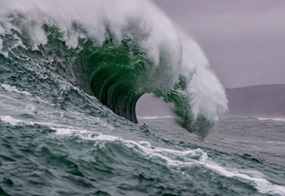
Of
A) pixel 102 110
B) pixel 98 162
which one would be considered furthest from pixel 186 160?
pixel 102 110

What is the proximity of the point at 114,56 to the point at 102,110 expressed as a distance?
278 inches

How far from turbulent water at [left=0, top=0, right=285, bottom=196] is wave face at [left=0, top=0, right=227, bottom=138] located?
6 cm

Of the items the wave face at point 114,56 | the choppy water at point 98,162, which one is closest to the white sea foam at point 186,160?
the choppy water at point 98,162

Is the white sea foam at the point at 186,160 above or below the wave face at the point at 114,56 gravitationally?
below

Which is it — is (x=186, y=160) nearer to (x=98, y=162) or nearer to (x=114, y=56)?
(x=98, y=162)

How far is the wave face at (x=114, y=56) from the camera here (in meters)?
20.0

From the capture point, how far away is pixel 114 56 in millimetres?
23797

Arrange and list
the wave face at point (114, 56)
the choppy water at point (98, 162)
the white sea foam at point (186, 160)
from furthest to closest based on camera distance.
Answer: the wave face at point (114, 56) → the white sea foam at point (186, 160) → the choppy water at point (98, 162)

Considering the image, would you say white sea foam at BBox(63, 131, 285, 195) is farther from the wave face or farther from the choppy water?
the wave face

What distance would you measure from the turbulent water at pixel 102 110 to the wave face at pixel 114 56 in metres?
0.06

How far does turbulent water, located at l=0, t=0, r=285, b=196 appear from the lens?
31.7 feet

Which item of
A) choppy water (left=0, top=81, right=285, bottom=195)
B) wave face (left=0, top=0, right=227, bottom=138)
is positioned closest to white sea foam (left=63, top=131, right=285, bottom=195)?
choppy water (left=0, top=81, right=285, bottom=195)

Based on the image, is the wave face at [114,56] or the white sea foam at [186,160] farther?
the wave face at [114,56]

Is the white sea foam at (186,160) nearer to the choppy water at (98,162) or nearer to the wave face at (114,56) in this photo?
the choppy water at (98,162)
